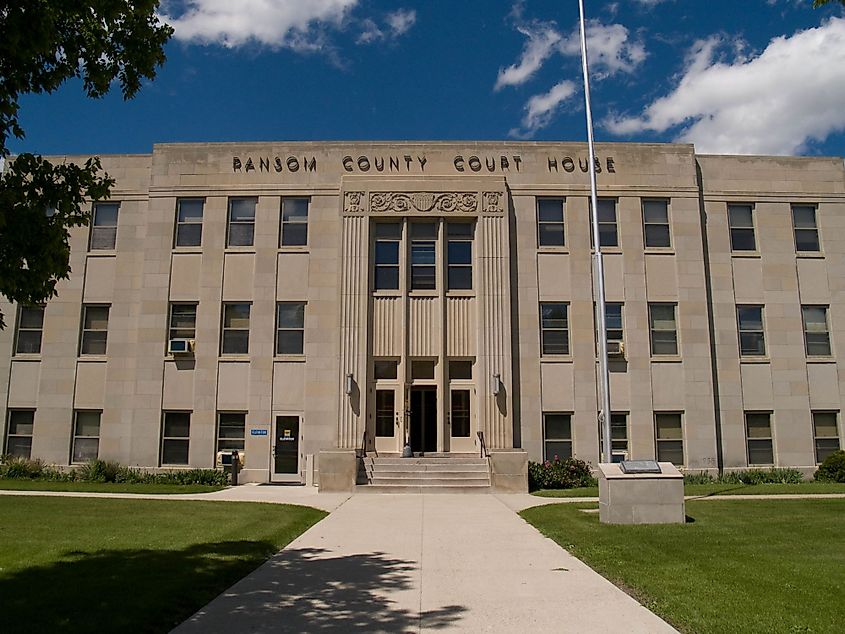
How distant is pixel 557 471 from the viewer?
22469 millimetres

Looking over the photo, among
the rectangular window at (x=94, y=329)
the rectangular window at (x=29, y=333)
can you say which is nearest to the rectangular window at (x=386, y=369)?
the rectangular window at (x=94, y=329)

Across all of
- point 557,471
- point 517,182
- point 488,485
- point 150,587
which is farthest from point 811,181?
point 150,587

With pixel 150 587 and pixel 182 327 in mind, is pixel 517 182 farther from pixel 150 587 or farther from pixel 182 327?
pixel 150 587

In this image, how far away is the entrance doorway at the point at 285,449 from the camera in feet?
78.7

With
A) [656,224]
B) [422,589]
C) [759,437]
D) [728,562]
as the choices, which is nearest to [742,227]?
[656,224]

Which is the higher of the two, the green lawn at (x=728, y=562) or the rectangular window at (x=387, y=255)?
the rectangular window at (x=387, y=255)

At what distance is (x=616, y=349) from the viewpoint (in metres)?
24.8

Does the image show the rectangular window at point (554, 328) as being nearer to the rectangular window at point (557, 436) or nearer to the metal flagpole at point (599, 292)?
the rectangular window at point (557, 436)

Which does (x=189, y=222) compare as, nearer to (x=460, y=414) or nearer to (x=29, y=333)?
(x=29, y=333)

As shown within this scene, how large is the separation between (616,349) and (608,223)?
184 inches

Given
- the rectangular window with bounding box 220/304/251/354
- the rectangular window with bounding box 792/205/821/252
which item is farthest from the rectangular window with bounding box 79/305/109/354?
the rectangular window with bounding box 792/205/821/252

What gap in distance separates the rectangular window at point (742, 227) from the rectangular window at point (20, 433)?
26.0 m

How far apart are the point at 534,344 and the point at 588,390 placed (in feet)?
8.03

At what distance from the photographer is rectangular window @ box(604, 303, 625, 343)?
82.1 feet
